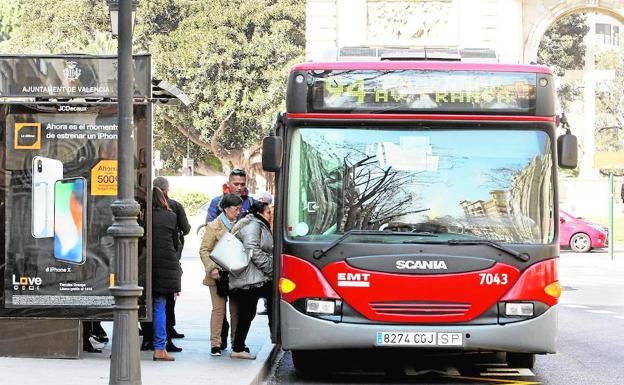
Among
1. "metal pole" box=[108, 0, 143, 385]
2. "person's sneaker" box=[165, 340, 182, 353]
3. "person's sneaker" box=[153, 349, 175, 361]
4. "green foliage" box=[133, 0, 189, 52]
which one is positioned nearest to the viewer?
"metal pole" box=[108, 0, 143, 385]

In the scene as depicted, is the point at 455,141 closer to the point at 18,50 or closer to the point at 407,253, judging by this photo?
the point at 407,253

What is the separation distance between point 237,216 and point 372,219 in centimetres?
181

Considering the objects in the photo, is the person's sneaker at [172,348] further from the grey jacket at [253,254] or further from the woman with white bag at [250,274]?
the grey jacket at [253,254]

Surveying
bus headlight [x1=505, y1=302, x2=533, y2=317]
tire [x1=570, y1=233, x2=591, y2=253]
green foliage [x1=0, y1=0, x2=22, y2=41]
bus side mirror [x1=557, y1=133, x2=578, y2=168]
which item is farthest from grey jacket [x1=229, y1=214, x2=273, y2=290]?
green foliage [x1=0, y1=0, x2=22, y2=41]

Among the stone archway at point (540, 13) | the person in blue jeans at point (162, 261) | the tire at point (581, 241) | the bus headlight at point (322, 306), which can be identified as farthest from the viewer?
the stone archway at point (540, 13)

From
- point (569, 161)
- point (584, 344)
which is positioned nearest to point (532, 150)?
point (569, 161)

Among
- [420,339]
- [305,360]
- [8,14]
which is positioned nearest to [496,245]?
[420,339]

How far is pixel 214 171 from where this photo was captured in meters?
77.5

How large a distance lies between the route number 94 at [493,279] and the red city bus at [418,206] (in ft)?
0.04

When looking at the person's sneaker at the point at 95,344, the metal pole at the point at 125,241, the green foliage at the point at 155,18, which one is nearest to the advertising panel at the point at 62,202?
the person's sneaker at the point at 95,344

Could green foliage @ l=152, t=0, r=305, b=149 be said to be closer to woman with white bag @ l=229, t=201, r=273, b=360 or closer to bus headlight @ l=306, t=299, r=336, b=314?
woman with white bag @ l=229, t=201, r=273, b=360

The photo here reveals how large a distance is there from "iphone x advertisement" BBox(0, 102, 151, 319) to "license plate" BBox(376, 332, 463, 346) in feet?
7.20

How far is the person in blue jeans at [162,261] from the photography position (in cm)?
1218

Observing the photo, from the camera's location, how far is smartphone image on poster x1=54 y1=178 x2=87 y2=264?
11.9m
